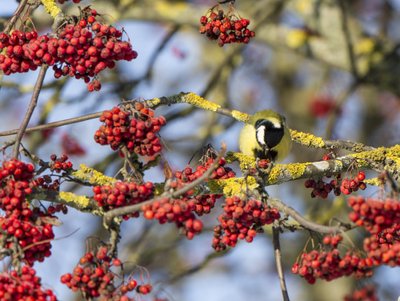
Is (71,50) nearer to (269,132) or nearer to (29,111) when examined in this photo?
(29,111)

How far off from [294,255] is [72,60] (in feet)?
24.0

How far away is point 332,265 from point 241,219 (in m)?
0.40

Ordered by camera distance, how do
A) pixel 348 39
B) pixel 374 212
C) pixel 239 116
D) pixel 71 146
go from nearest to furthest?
pixel 374 212 → pixel 239 116 → pixel 348 39 → pixel 71 146

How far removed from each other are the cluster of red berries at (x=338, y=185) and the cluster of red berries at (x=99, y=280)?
1179 mm

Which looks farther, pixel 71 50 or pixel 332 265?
pixel 71 50

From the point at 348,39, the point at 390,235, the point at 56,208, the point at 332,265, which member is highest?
the point at 348,39

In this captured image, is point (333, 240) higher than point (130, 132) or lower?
lower

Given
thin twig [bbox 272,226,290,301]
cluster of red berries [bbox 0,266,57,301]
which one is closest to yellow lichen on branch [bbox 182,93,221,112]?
thin twig [bbox 272,226,290,301]

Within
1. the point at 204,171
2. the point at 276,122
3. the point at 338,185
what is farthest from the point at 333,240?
the point at 276,122

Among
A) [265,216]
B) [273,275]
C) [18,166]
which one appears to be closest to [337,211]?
[265,216]

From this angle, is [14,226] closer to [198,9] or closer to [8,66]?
[8,66]

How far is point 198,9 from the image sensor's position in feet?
22.6

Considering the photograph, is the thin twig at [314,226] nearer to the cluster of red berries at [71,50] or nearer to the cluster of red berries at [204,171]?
the cluster of red berries at [204,171]

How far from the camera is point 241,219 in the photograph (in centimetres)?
294
